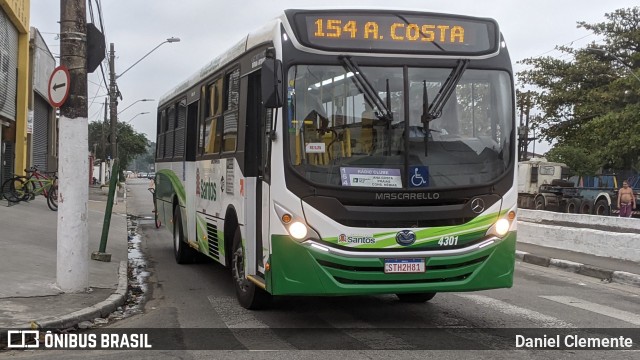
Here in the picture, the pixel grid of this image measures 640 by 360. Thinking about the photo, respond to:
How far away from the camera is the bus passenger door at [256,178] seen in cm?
652

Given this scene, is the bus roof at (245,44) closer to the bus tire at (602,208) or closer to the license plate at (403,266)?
the license plate at (403,266)

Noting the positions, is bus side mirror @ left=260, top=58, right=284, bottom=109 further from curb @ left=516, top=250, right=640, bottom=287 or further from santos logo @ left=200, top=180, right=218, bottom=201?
curb @ left=516, top=250, right=640, bottom=287

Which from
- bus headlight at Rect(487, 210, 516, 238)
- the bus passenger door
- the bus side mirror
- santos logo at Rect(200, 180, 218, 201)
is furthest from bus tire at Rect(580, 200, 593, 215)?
the bus side mirror

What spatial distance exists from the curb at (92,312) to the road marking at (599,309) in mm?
5570

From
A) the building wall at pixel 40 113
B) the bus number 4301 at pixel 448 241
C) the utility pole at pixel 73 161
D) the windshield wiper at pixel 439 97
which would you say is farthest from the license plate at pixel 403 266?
the building wall at pixel 40 113

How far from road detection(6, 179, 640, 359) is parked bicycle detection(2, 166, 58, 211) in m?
10.4

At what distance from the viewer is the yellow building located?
19353mm

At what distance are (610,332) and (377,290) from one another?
8.31 ft

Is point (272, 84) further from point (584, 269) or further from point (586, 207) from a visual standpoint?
point (586, 207)

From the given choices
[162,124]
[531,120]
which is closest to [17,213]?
[162,124]

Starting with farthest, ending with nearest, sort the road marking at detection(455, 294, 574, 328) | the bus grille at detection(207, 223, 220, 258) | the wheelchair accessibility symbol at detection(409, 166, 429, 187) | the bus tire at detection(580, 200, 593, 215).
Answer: the bus tire at detection(580, 200, 593, 215)
the bus grille at detection(207, 223, 220, 258)
the road marking at detection(455, 294, 574, 328)
the wheelchair accessibility symbol at detection(409, 166, 429, 187)

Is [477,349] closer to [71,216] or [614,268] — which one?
[71,216]

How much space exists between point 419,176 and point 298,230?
1248mm

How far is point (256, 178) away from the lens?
22.7ft
